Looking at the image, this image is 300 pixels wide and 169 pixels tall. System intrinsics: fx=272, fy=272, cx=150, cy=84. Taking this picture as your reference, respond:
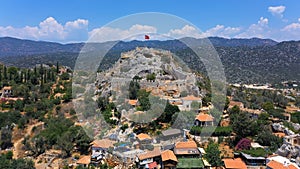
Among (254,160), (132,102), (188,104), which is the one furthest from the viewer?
(188,104)

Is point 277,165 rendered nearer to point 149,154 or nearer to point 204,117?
point 204,117

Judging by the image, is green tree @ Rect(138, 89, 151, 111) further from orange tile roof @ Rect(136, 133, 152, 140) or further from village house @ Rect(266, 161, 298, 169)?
village house @ Rect(266, 161, 298, 169)

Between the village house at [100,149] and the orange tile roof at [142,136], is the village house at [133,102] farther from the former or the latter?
the village house at [100,149]

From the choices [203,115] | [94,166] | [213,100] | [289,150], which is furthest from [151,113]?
[289,150]

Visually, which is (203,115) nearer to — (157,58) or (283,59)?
(157,58)

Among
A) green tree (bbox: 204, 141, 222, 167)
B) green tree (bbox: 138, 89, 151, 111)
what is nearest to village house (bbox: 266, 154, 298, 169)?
green tree (bbox: 204, 141, 222, 167)

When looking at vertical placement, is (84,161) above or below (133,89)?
below

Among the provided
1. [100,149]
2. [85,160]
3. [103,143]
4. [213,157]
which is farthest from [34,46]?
[213,157]

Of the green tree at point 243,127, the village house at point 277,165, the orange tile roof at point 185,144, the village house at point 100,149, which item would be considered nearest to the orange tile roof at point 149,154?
the orange tile roof at point 185,144
